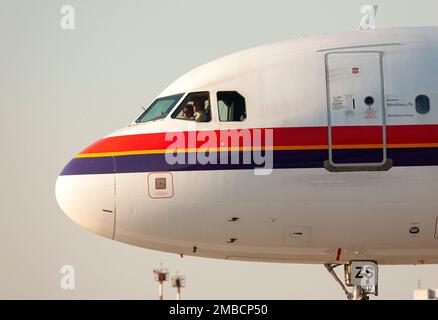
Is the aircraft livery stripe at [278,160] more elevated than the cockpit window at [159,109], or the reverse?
the cockpit window at [159,109]

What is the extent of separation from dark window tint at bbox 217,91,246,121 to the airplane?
0.08 ft

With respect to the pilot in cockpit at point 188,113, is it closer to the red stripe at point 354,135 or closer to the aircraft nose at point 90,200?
the red stripe at point 354,135

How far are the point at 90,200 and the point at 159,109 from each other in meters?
2.28

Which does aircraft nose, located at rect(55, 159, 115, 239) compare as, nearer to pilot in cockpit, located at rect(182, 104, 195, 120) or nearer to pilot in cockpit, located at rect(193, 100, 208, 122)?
pilot in cockpit, located at rect(182, 104, 195, 120)

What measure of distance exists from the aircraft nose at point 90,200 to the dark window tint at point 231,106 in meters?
2.28

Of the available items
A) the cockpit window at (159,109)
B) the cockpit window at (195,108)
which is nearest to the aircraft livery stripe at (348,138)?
the cockpit window at (195,108)

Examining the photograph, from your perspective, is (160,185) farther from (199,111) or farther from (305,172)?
(305,172)

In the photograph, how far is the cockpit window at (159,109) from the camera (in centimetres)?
2477

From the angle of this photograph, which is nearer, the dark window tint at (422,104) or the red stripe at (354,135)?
the red stripe at (354,135)

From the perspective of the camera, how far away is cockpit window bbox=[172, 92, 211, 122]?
24.3 m

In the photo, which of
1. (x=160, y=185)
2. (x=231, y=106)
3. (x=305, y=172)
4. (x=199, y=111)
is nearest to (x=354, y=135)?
(x=305, y=172)

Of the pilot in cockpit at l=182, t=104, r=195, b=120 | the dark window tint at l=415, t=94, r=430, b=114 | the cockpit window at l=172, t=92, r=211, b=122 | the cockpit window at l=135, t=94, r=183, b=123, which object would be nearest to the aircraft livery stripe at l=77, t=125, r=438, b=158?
the dark window tint at l=415, t=94, r=430, b=114
